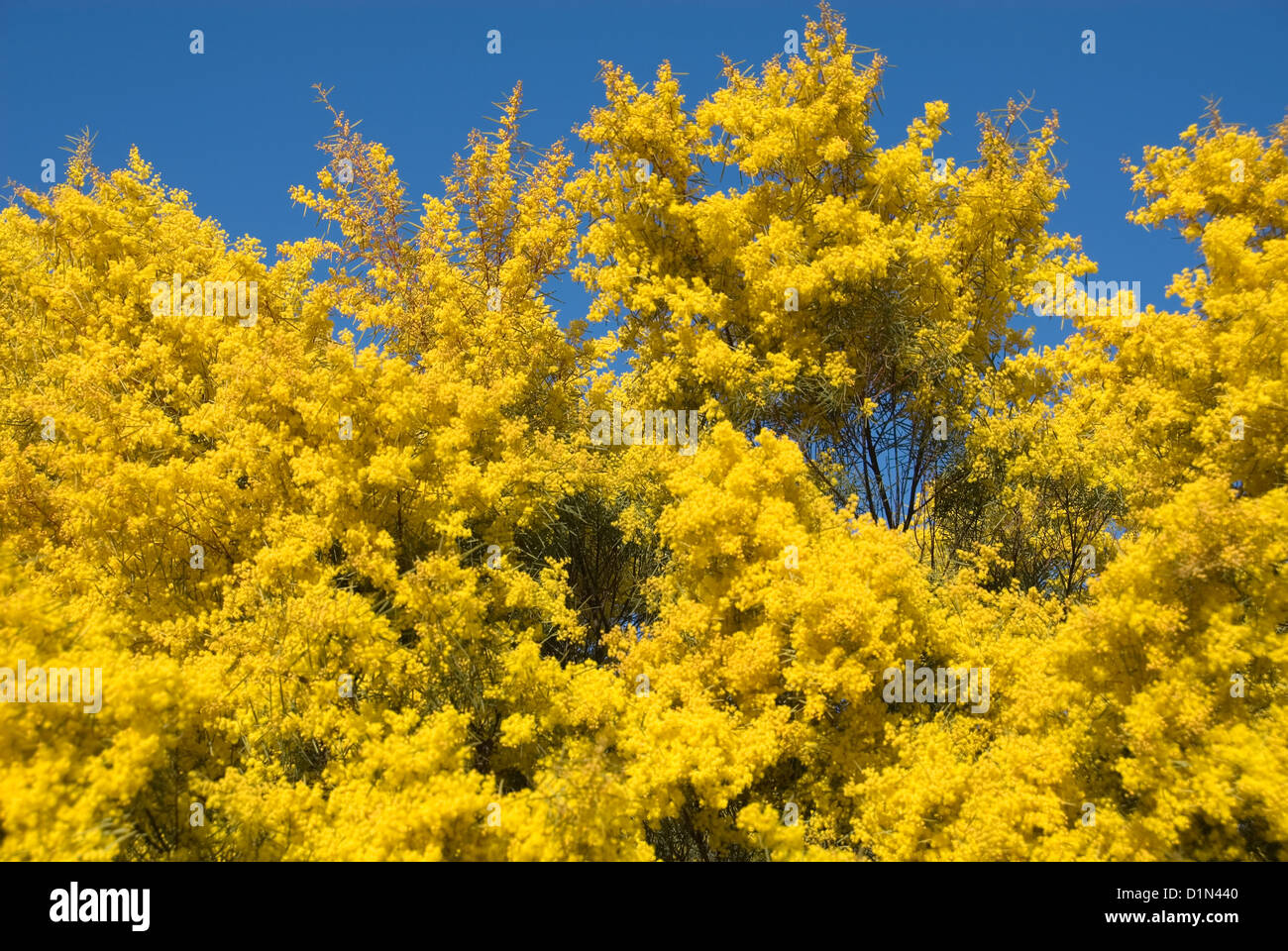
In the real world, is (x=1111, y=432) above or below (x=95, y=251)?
below

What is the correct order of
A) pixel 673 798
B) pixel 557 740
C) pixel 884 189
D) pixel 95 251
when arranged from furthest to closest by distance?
pixel 95 251, pixel 884 189, pixel 557 740, pixel 673 798

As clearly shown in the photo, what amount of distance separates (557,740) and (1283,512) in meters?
9.71

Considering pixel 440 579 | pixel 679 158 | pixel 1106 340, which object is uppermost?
pixel 679 158

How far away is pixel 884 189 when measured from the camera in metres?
16.1

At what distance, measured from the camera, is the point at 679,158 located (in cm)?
1695

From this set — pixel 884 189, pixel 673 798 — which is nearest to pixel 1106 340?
pixel 884 189

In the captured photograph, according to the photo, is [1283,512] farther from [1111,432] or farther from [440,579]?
[440,579]

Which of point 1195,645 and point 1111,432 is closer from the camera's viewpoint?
point 1195,645
